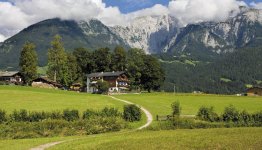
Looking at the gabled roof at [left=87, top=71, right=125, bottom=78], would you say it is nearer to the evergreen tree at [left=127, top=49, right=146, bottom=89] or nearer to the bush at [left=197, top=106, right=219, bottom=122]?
the evergreen tree at [left=127, top=49, right=146, bottom=89]

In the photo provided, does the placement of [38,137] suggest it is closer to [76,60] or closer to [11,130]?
[11,130]

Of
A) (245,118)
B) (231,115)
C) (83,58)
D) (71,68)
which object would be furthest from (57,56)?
(245,118)

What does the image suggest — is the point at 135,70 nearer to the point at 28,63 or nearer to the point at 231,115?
the point at 28,63

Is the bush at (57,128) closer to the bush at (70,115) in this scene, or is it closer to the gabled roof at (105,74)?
the bush at (70,115)

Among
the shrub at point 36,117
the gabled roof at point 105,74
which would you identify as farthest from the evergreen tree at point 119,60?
the shrub at point 36,117

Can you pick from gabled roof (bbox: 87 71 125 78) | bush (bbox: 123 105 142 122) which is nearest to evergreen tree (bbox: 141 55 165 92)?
gabled roof (bbox: 87 71 125 78)

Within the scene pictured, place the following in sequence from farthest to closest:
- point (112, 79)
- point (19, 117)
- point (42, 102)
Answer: point (112, 79)
point (42, 102)
point (19, 117)

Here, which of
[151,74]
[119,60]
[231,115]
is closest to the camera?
[231,115]

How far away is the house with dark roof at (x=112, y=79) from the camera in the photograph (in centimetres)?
17188

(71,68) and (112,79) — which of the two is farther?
(112,79)

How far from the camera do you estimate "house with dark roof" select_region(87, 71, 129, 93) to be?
171875 millimetres

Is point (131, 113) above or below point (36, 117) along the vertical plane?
above

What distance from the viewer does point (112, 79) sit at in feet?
573

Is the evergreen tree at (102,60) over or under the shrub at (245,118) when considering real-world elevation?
over
